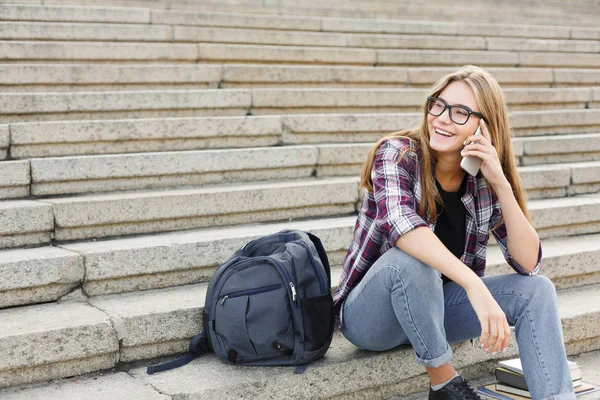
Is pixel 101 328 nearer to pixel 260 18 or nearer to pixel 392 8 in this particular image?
pixel 260 18

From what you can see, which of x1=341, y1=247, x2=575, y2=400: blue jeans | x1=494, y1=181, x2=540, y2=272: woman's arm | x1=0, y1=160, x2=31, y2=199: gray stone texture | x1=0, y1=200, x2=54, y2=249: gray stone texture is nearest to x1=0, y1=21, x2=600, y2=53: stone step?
x1=0, y1=160, x2=31, y2=199: gray stone texture

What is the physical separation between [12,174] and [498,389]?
7.66 feet

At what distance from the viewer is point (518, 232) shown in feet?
8.73

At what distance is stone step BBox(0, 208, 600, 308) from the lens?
2945mm

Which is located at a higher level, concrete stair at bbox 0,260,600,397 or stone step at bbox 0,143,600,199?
stone step at bbox 0,143,600,199

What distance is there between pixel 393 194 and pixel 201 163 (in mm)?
1531

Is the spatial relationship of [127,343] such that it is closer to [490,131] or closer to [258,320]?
[258,320]

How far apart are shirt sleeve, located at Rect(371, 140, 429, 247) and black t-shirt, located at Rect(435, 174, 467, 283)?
0.65ft

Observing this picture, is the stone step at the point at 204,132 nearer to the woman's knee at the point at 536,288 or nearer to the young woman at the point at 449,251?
the young woman at the point at 449,251

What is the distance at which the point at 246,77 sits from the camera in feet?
→ 16.1

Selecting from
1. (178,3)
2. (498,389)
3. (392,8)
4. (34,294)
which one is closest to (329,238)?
(498,389)

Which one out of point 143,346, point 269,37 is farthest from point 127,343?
point 269,37

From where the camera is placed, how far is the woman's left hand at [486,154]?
101 inches

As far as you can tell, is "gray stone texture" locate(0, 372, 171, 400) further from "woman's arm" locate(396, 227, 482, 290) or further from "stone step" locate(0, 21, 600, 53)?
"stone step" locate(0, 21, 600, 53)
